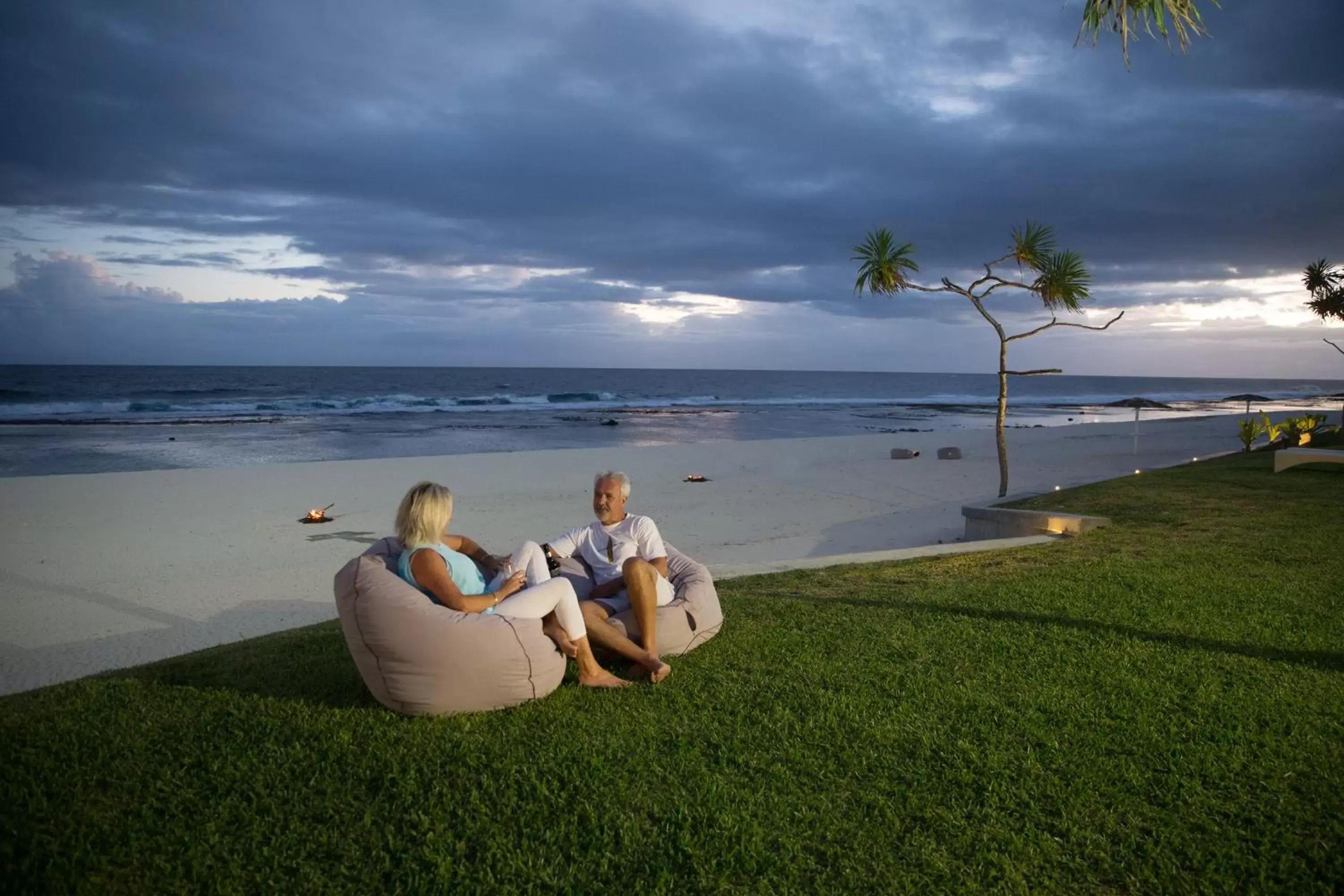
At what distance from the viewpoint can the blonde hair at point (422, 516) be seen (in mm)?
3982

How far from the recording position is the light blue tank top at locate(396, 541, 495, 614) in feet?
13.1

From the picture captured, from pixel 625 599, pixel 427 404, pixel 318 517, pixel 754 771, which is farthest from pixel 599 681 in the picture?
pixel 427 404

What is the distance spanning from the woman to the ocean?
18484 mm

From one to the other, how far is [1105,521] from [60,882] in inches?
350

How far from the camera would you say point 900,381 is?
104 metres

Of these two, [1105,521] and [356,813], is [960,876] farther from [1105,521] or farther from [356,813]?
[1105,521]

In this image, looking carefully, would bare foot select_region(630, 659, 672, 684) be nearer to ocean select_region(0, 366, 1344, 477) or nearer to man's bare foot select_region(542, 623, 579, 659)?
man's bare foot select_region(542, 623, 579, 659)

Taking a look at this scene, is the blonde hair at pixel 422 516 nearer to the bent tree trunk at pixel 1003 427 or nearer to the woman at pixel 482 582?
the woman at pixel 482 582

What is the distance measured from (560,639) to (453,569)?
2.07ft

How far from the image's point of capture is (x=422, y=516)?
13.1 ft

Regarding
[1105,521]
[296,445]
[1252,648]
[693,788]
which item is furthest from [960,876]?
[296,445]

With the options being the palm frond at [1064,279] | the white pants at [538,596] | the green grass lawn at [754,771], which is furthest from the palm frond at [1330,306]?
the white pants at [538,596]

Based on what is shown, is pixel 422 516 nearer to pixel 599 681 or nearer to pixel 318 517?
pixel 599 681

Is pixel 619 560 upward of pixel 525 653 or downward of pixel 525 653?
upward
